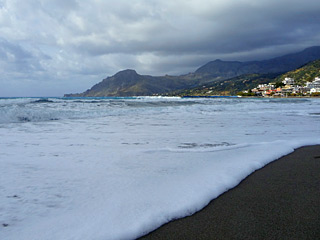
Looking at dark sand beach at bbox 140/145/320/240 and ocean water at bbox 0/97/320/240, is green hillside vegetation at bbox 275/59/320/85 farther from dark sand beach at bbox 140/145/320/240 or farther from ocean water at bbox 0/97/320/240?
dark sand beach at bbox 140/145/320/240

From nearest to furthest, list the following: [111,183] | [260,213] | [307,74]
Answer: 1. [260,213]
2. [111,183]
3. [307,74]

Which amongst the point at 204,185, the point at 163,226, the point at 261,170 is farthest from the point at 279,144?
→ the point at 163,226

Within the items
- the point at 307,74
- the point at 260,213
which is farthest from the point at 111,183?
the point at 307,74

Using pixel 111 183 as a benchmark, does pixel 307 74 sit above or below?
above

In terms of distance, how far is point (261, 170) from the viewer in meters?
3.78

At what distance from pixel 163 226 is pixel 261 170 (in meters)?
2.28

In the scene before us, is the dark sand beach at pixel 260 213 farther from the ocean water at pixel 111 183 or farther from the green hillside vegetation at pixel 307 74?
the green hillside vegetation at pixel 307 74

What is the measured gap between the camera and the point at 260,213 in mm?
2324

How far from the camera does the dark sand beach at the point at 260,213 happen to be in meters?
2.00

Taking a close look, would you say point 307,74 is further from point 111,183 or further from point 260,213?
point 111,183

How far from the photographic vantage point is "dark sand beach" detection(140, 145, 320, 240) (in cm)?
200

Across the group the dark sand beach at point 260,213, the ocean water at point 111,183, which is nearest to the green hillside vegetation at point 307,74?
the ocean water at point 111,183

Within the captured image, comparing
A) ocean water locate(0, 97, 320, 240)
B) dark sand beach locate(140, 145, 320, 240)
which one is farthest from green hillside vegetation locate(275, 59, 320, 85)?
dark sand beach locate(140, 145, 320, 240)

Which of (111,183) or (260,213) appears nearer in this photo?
(260,213)
